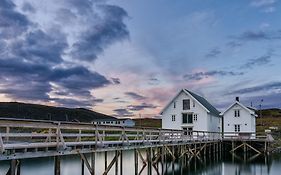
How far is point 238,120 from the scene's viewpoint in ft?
184

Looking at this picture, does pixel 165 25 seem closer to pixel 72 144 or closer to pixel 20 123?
pixel 72 144

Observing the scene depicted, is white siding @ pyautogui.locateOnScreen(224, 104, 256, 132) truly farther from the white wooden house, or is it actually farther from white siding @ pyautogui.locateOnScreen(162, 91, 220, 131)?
the white wooden house

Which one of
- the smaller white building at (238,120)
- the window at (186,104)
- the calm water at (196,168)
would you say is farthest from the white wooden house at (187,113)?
the calm water at (196,168)

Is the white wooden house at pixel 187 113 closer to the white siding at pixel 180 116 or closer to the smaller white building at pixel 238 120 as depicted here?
the white siding at pixel 180 116

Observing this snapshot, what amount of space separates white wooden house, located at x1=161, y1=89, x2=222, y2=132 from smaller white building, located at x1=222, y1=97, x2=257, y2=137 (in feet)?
14.1

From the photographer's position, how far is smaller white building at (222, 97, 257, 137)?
182ft

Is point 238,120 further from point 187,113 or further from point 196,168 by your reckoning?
point 196,168

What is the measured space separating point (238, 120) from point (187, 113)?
9.28m

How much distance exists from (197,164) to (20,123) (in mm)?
30810

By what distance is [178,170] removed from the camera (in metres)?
35.3

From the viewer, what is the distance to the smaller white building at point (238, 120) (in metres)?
55.4

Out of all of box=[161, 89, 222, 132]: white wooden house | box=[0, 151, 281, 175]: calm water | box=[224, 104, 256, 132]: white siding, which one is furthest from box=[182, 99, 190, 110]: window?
box=[0, 151, 281, 175]: calm water

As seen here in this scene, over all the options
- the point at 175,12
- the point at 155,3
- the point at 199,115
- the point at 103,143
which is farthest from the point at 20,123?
the point at 199,115

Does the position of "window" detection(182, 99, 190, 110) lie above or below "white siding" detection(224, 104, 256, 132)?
above
